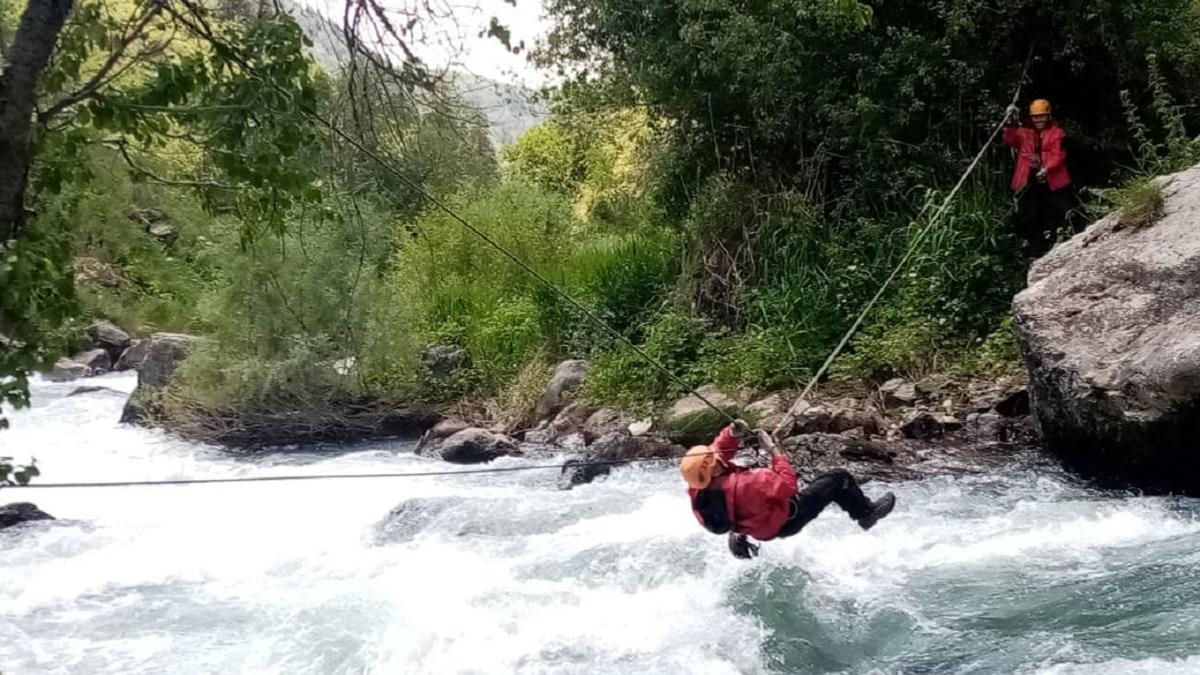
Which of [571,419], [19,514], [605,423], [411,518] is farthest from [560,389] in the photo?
[19,514]

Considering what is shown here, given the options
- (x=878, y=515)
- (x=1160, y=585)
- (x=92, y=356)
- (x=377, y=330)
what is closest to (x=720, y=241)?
(x=377, y=330)

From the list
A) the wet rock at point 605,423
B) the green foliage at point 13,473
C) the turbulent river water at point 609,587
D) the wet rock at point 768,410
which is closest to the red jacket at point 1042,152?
the wet rock at point 768,410

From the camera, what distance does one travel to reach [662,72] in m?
9.19

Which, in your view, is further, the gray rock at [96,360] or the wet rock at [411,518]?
the gray rock at [96,360]

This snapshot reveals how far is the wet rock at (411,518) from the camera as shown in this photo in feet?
22.6

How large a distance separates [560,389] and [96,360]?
763 cm

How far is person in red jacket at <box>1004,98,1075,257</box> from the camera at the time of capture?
796cm

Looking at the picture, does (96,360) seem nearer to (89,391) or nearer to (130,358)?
(130,358)

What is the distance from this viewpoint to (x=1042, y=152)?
26.3 ft

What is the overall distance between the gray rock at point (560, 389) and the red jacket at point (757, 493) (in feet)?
16.0

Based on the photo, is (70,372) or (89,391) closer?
(89,391)

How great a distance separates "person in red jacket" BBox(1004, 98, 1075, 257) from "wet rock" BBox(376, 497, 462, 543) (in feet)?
15.4

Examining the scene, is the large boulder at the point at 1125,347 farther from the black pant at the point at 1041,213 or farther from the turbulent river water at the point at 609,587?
the black pant at the point at 1041,213

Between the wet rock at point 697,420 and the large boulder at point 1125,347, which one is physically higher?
the large boulder at point 1125,347
